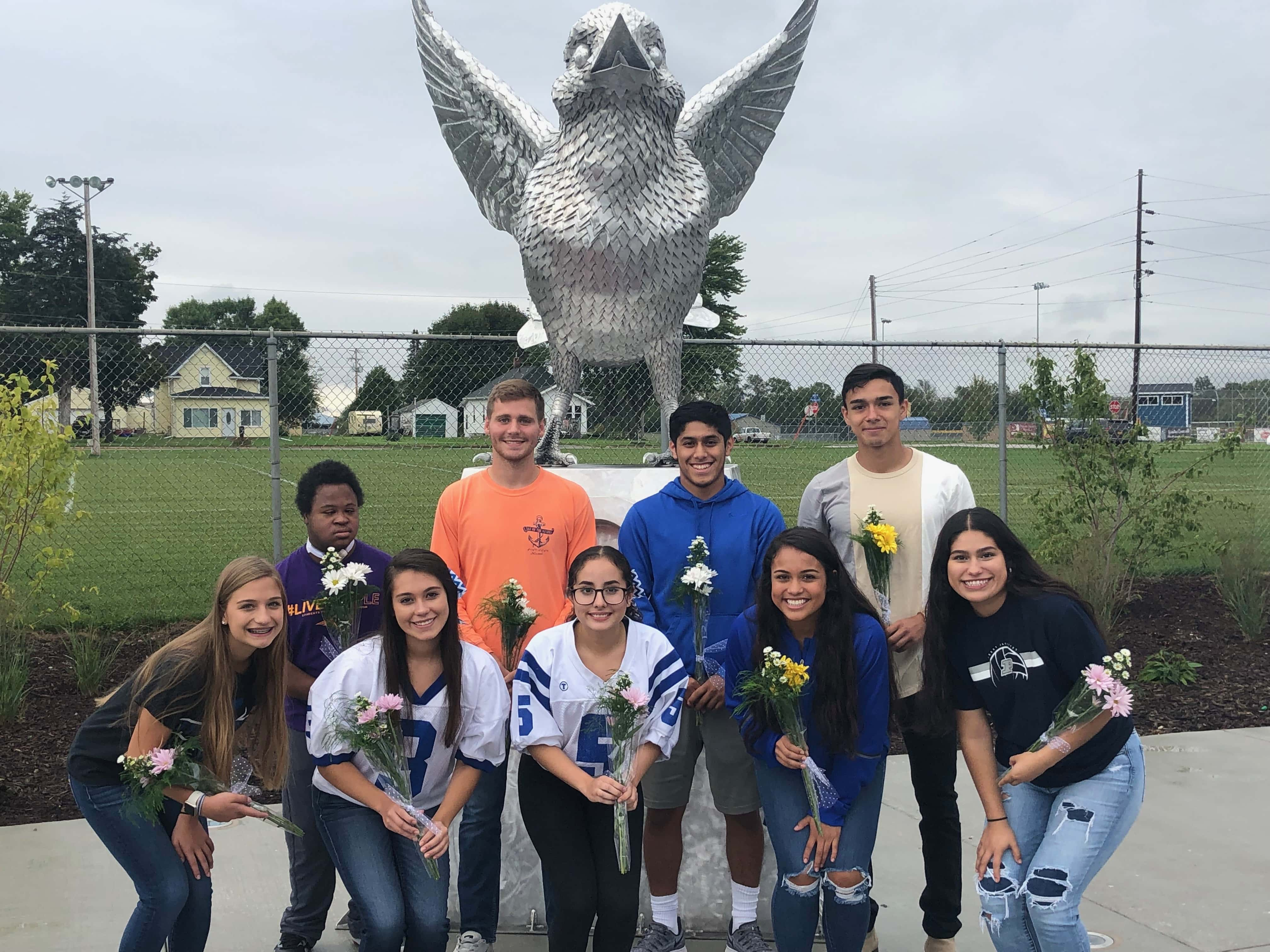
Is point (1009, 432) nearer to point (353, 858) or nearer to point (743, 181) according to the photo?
point (743, 181)

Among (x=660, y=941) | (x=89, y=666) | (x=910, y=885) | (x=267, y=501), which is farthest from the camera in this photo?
(x=267, y=501)

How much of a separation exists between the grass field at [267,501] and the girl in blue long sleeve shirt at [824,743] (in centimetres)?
295

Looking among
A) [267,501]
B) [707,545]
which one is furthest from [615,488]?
[267,501]

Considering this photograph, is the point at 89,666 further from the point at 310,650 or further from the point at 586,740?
the point at 586,740

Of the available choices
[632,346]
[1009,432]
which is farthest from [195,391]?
[1009,432]

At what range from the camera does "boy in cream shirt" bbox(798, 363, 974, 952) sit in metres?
2.58

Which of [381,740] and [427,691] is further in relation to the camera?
[427,691]

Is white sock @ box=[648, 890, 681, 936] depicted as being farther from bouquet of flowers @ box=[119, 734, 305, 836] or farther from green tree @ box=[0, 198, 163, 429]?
green tree @ box=[0, 198, 163, 429]

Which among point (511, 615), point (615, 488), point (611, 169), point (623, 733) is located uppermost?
point (611, 169)

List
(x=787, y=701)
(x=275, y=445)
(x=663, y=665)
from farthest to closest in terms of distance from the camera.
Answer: (x=275, y=445)
(x=663, y=665)
(x=787, y=701)

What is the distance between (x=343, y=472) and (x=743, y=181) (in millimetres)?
2192

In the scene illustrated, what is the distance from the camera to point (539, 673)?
7.52 ft

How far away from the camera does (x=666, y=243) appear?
3518 millimetres

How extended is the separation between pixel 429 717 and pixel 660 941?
2.91 ft
